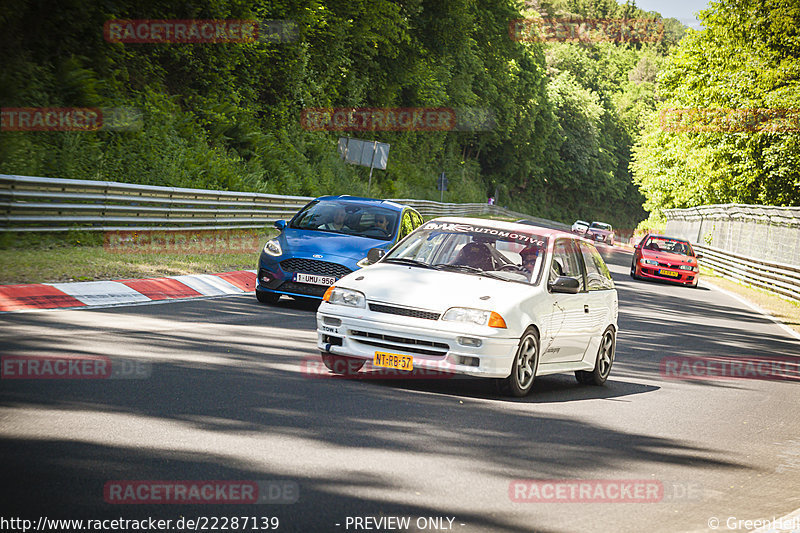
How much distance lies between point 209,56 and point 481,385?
23934 mm

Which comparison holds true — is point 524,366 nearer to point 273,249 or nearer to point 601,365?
point 601,365

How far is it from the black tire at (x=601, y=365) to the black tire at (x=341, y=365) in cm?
Answer: 250

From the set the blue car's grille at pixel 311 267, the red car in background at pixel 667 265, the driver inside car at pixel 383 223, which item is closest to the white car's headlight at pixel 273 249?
the blue car's grille at pixel 311 267

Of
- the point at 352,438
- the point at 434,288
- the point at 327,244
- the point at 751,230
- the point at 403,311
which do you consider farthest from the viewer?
the point at 751,230

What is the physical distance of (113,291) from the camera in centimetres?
1291

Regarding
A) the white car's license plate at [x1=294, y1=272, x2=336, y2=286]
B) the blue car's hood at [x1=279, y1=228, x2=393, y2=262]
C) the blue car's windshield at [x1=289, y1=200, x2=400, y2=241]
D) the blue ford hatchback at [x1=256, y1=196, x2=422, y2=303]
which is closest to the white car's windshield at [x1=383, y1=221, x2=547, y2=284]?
the blue ford hatchback at [x1=256, y1=196, x2=422, y2=303]

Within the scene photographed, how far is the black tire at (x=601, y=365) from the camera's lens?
10438mm

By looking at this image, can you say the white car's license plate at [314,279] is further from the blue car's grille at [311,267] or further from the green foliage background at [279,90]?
the green foliage background at [279,90]

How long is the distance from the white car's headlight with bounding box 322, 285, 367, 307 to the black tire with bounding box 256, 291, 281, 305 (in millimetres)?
5412

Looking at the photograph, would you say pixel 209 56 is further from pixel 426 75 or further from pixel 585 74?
pixel 585 74

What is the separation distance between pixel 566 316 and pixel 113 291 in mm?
6406

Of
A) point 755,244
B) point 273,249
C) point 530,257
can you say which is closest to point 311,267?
point 273,249

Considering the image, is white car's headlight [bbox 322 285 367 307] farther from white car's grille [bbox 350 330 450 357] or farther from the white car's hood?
white car's grille [bbox 350 330 450 357]

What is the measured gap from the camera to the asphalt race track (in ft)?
16.6
